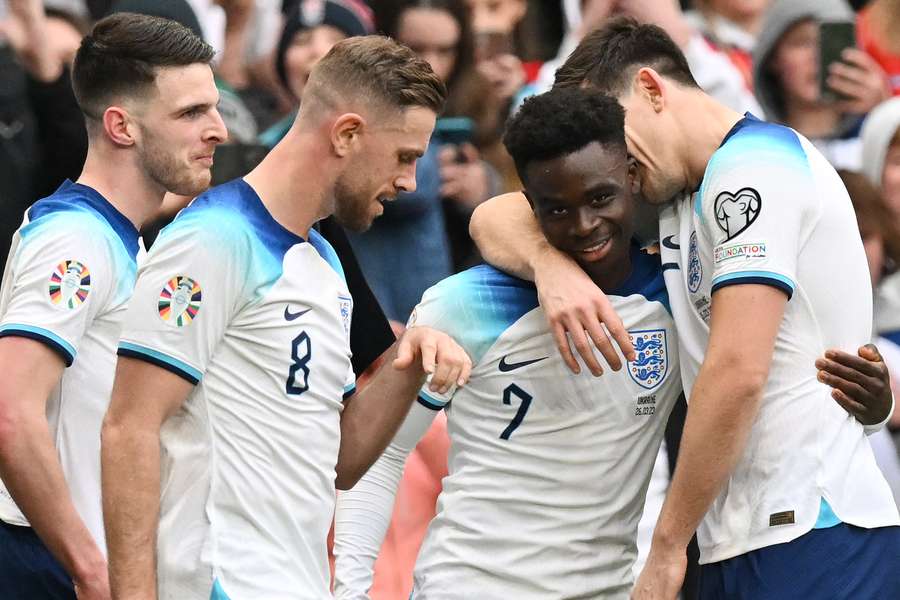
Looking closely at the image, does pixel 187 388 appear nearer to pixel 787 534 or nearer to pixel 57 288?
pixel 57 288

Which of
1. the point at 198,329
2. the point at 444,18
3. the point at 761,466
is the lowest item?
the point at 761,466

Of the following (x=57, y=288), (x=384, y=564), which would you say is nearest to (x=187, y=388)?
(x=57, y=288)

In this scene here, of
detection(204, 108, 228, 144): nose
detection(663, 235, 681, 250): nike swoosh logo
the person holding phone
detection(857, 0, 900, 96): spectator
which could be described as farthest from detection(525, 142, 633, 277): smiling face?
detection(857, 0, 900, 96): spectator

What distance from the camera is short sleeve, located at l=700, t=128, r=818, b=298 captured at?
11.2 feet

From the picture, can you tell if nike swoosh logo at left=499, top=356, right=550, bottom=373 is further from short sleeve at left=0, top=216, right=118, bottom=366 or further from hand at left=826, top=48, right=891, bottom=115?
hand at left=826, top=48, right=891, bottom=115

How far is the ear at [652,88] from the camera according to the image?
3.81 metres

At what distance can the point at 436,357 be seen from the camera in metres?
3.51

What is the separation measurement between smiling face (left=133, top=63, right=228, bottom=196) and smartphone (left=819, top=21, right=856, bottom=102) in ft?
11.2

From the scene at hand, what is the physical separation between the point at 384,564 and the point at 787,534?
6.49 ft

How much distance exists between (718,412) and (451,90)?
13.2 feet

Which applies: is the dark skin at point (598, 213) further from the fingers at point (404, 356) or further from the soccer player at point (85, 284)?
the soccer player at point (85, 284)

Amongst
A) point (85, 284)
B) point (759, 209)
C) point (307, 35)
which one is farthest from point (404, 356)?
point (307, 35)

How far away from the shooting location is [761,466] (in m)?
3.55

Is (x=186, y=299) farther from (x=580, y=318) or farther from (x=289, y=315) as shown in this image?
(x=580, y=318)
